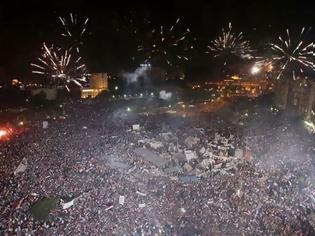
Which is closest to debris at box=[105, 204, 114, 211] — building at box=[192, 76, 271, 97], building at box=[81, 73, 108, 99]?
building at box=[192, 76, 271, 97]

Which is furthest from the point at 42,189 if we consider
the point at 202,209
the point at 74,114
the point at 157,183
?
the point at 74,114

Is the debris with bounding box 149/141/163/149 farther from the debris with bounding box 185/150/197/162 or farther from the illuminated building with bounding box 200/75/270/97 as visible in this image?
the illuminated building with bounding box 200/75/270/97

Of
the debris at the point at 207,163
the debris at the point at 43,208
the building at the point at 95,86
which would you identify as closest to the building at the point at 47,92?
the building at the point at 95,86

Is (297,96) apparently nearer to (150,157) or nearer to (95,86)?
(95,86)

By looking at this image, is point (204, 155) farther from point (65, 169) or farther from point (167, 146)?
point (65, 169)

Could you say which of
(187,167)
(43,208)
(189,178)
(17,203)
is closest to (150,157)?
(187,167)

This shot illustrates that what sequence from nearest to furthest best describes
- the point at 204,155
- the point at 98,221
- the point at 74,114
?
the point at 98,221 < the point at 204,155 < the point at 74,114

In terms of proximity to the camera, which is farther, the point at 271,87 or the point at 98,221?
the point at 271,87
